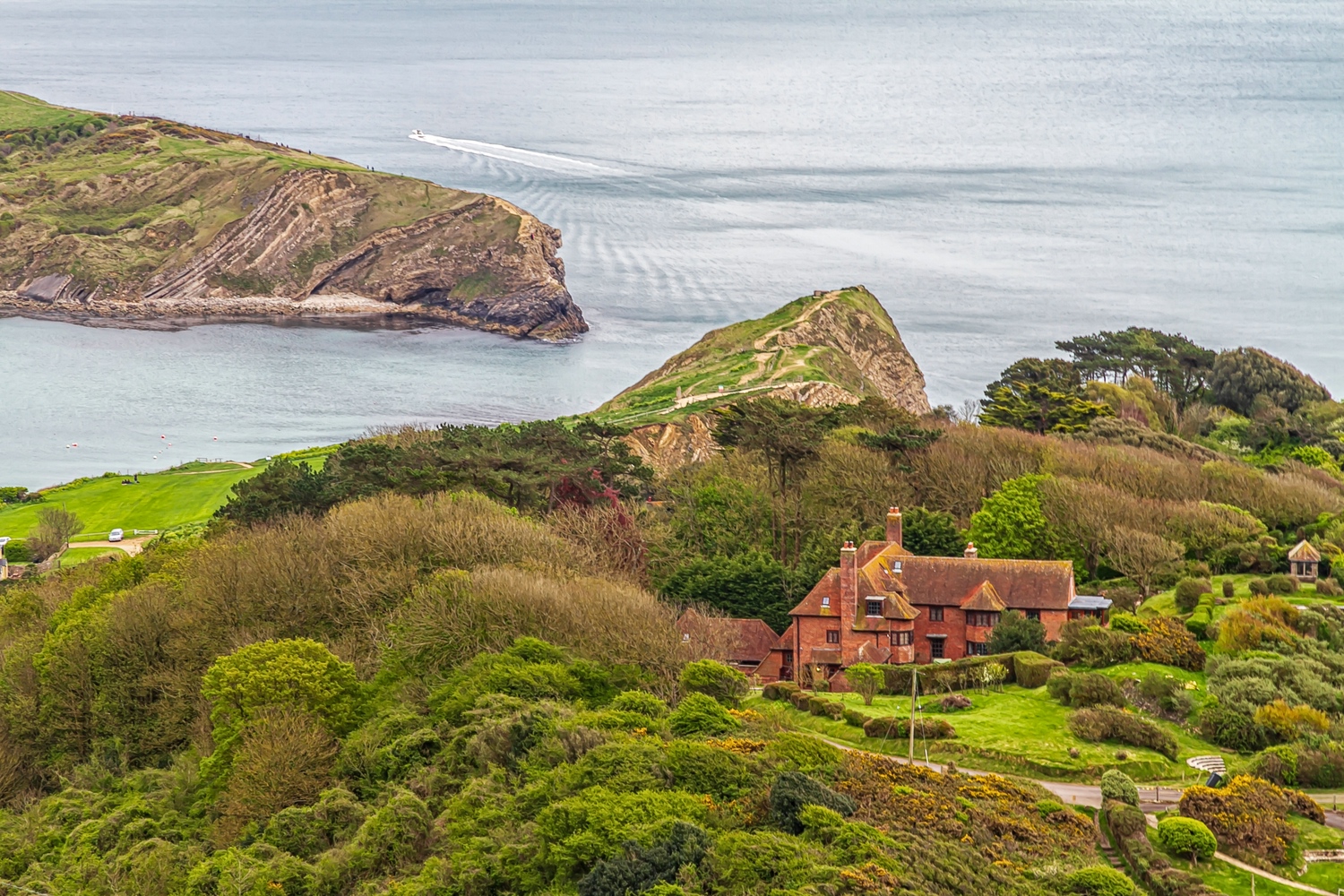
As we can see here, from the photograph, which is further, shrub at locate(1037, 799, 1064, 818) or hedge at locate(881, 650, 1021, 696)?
hedge at locate(881, 650, 1021, 696)

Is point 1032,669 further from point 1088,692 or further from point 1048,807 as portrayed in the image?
point 1048,807

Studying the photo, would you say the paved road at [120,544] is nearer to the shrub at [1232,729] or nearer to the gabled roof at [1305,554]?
the gabled roof at [1305,554]

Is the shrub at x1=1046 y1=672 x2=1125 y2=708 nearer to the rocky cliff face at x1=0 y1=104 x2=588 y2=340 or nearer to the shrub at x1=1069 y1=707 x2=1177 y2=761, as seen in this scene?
the shrub at x1=1069 y1=707 x2=1177 y2=761

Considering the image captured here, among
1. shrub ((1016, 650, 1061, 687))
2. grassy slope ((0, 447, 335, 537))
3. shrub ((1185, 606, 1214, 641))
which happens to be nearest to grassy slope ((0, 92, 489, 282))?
grassy slope ((0, 447, 335, 537))

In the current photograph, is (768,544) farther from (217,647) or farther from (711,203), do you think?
(711,203)

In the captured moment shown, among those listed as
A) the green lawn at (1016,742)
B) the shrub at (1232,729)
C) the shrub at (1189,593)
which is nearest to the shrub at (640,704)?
the green lawn at (1016,742)

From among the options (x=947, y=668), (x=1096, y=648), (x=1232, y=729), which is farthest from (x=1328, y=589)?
(x=1232, y=729)
